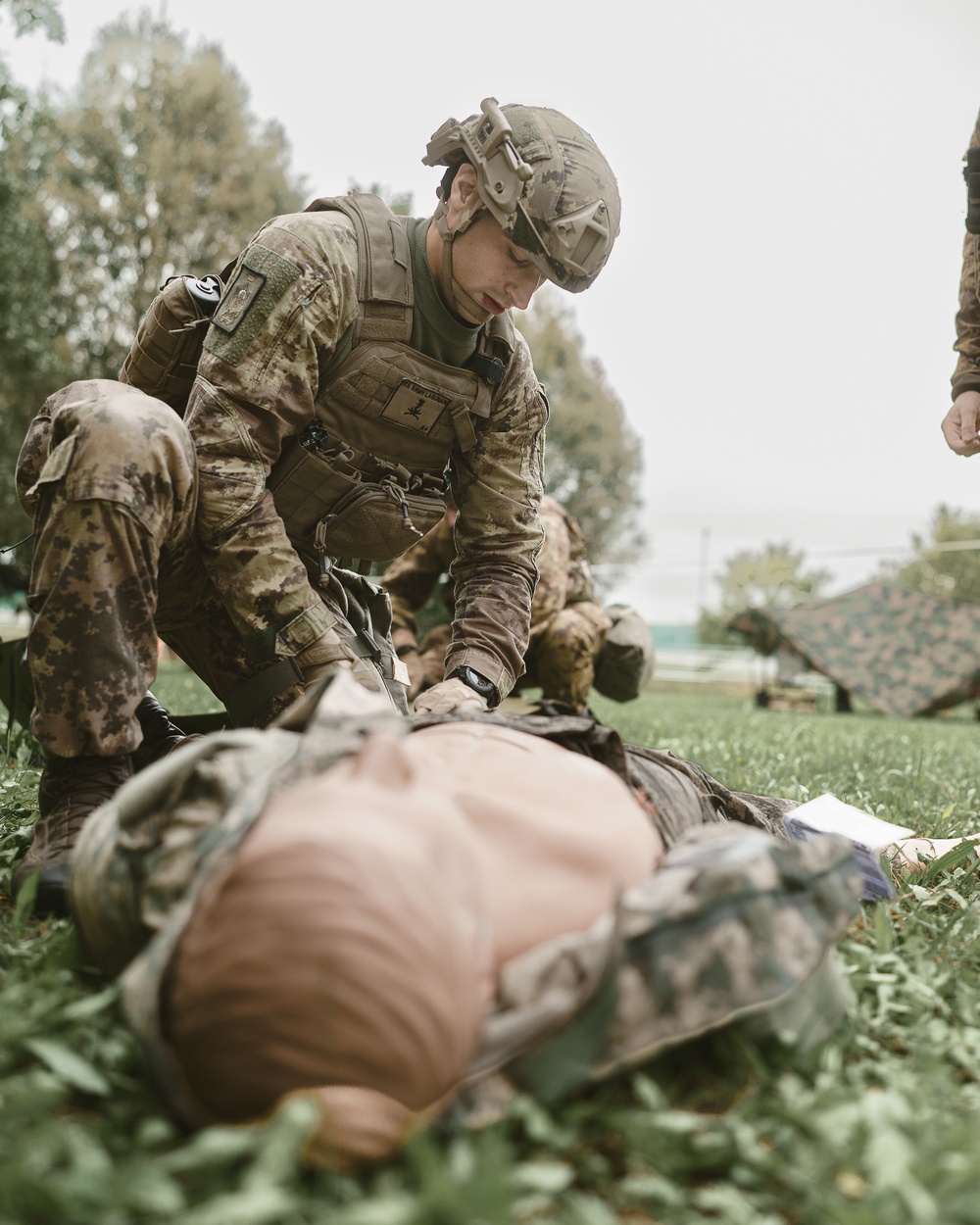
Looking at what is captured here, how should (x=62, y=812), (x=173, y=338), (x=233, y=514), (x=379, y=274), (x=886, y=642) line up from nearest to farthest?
(x=62, y=812) → (x=233, y=514) → (x=379, y=274) → (x=173, y=338) → (x=886, y=642)

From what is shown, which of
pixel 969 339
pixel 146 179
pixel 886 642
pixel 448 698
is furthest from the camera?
pixel 146 179

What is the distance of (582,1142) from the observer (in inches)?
53.4

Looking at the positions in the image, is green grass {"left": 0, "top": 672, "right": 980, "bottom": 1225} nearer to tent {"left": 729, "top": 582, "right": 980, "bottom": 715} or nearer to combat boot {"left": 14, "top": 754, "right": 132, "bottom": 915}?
combat boot {"left": 14, "top": 754, "right": 132, "bottom": 915}

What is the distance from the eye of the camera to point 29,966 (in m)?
1.79

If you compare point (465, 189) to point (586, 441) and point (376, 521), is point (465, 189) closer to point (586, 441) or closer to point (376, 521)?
point (376, 521)

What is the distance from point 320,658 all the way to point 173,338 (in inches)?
43.0

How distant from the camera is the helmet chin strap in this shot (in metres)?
3.02

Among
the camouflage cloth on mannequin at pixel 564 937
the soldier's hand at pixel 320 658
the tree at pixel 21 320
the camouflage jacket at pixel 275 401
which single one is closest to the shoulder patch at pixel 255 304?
the camouflage jacket at pixel 275 401

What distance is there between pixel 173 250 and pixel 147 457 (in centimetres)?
2147

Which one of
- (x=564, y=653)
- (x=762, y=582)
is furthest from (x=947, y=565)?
Answer: (x=564, y=653)

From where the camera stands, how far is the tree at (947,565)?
4500cm

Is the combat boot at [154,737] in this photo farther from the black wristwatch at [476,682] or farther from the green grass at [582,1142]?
the green grass at [582,1142]

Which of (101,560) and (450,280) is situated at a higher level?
(450,280)

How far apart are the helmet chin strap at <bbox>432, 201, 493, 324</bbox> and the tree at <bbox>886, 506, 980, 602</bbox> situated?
42600mm
